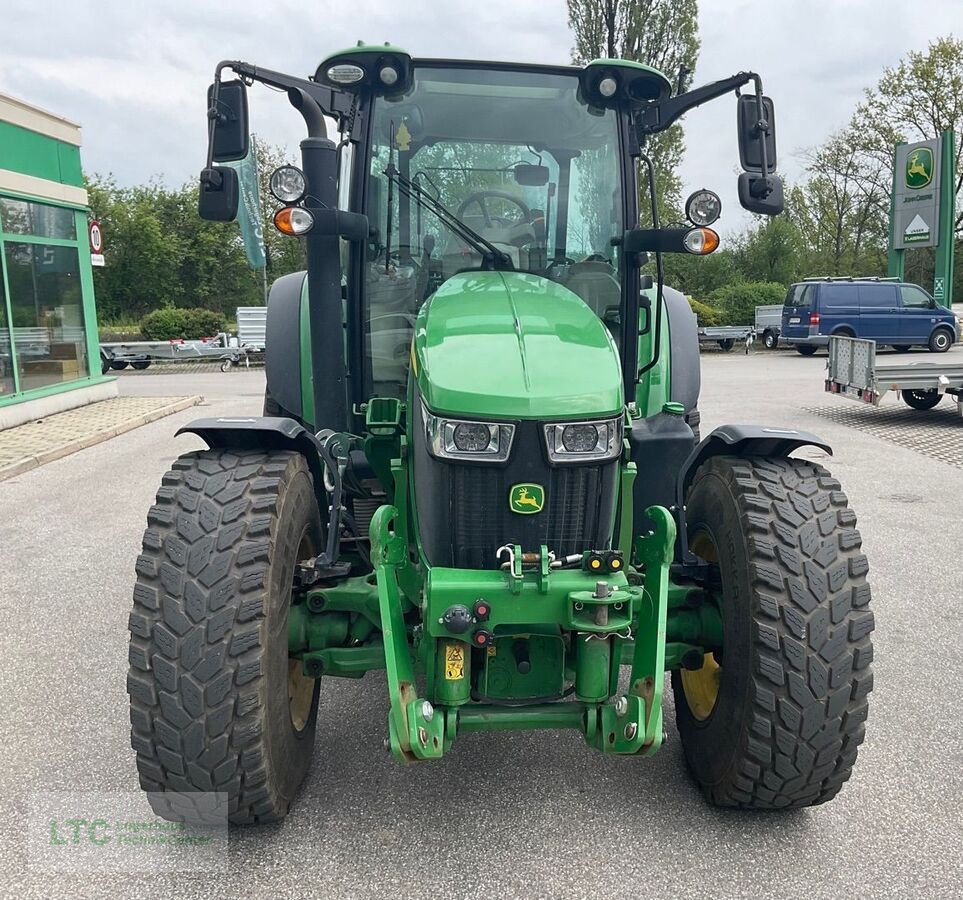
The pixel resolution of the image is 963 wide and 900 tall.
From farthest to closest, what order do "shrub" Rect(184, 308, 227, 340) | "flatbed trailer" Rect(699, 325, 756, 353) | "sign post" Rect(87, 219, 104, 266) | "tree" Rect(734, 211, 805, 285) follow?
1. "tree" Rect(734, 211, 805, 285)
2. "shrub" Rect(184, 308, 227, 340)
3. "flatbed trailer" Rect(699, 325, 756, 353)
4. "sign post" Rect(87, 219, 104, 266)

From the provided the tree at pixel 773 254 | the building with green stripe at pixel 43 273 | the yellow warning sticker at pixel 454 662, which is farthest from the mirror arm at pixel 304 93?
the tree at pixel 773 254

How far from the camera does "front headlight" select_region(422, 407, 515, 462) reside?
8.83 ft

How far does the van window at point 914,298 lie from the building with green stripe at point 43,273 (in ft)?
60.8

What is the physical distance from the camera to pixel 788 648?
109 inches

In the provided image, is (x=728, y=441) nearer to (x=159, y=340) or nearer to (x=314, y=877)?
(x=314, y=877)

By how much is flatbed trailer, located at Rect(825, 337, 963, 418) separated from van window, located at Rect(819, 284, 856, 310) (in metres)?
9.92

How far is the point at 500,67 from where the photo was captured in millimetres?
3832

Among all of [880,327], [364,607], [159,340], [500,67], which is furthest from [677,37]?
[364,607]

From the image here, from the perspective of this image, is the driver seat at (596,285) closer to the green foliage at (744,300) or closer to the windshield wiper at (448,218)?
the windshield wiper at (448,218)

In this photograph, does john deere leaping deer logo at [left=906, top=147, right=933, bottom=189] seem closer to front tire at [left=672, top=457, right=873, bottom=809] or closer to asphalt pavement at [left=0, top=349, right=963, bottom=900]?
asphalt pavement at [left=0, top=349, right=963, bottom=900]

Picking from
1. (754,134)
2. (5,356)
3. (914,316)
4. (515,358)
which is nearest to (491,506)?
(515,358)

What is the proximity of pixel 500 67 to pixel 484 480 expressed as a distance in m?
2.05

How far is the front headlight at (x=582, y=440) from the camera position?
271 cm
